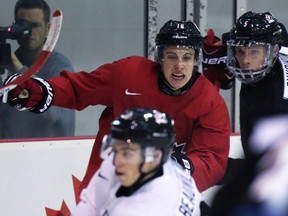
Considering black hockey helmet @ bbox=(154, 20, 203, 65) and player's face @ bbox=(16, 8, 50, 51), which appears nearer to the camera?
black hockey helmet @ bbox=(154, 20, 203, 65)

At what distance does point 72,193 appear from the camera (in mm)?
3945

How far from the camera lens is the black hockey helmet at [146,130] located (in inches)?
94.3

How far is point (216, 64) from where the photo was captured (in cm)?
378

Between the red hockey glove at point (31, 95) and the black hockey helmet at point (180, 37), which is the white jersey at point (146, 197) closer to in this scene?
the red hockey glove at point (31, 95)

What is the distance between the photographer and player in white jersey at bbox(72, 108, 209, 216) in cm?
238

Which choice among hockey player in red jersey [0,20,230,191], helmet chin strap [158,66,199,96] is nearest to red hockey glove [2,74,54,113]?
hockey player in red jersey [0,20,230,191]

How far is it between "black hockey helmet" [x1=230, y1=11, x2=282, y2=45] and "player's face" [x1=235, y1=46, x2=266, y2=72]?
3 cm

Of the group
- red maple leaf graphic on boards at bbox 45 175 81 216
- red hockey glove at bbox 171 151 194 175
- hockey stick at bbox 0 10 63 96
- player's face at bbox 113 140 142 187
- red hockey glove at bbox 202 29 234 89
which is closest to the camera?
player's face at bbox 113 140 142 187

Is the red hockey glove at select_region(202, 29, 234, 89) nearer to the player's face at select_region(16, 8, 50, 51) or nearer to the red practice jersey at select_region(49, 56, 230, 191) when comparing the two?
the red practice jersey at select_region(49, 56, 230, 191)

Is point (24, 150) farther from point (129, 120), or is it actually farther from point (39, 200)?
point (129, 120)

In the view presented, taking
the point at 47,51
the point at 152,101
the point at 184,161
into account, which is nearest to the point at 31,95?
the point at 47,51

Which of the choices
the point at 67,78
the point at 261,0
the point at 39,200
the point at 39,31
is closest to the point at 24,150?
the point at 39,200

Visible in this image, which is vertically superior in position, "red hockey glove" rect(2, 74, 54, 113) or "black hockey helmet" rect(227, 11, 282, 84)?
"black hockey helmet" rect(227, 11, 282, 84)

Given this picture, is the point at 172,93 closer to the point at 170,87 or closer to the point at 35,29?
the point at 170,87
